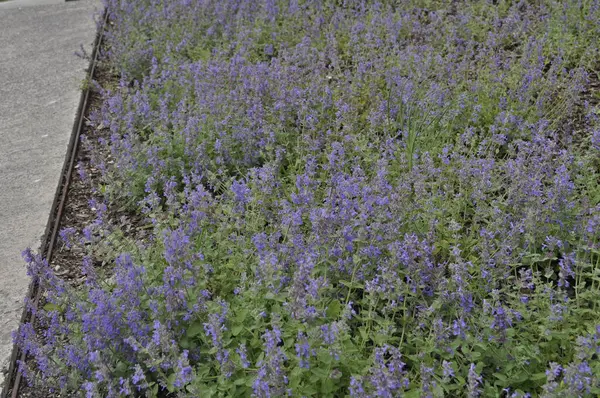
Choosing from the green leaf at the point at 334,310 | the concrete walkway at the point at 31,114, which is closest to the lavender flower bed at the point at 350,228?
the green leaf at the point at 334,310

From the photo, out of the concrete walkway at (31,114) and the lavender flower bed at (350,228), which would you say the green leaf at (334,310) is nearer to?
the lavender flower bed at (350,228)

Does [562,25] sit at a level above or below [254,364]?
above

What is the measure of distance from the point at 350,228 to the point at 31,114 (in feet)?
11.5

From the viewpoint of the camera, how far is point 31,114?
5488mm

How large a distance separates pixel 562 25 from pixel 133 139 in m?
3.47

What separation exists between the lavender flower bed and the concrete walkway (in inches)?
14.0

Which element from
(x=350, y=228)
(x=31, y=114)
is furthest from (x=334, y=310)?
(x=31, y=114)

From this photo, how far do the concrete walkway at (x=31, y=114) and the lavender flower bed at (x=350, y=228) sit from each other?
1.17ft

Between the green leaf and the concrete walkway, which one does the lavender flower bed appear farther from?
the concrete walkway

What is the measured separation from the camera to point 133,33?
20.0ft

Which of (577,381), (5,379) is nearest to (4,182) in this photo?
(5,379)

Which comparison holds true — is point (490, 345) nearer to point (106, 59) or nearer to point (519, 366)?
point (519, 366)

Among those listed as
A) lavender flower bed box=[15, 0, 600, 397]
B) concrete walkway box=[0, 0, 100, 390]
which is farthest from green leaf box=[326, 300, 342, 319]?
concrete walkway box=[0, 0, 100, 390]

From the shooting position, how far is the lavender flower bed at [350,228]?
2.60m
